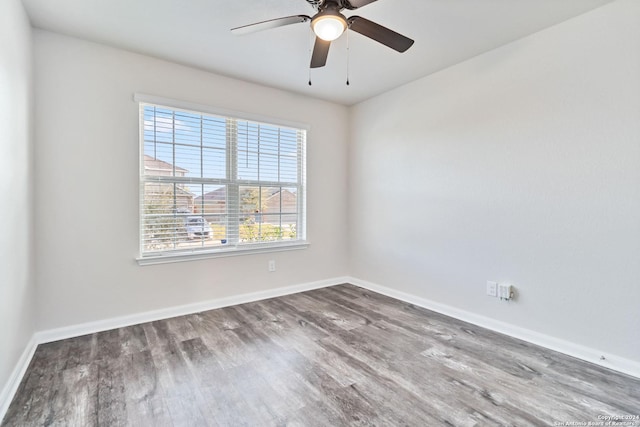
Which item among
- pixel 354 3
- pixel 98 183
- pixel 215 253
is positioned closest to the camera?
pixel 354 3

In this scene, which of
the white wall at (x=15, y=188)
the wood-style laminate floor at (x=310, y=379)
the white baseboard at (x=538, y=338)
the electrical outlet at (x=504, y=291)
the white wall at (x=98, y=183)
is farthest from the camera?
the electrical outlet at (x=504, y=291)

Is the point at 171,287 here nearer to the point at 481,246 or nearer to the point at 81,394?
the point at 81,394

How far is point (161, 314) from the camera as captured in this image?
2947 millimetres

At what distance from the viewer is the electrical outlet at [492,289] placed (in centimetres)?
273

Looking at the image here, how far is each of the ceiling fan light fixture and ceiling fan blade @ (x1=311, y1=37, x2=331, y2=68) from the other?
5.1 inches

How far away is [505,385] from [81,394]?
2544 mm

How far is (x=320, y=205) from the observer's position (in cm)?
409

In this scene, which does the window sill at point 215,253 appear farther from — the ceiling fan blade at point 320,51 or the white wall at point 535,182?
the ceiling fan blade at point 320,51

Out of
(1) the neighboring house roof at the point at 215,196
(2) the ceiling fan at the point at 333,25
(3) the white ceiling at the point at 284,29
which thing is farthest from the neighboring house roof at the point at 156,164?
(2) the ceiling fan at the point at 333,25

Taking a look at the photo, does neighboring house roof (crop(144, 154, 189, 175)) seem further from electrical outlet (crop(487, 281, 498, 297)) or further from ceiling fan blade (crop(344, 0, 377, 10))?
electrical outlet (crop(487, 281, 498, 297))

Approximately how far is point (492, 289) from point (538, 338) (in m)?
0.48

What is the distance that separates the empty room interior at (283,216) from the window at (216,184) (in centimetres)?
2

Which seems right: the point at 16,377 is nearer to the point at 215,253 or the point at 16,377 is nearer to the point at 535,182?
the point at 215,253

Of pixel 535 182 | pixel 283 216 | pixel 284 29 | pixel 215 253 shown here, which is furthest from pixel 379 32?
pixel 215 253
